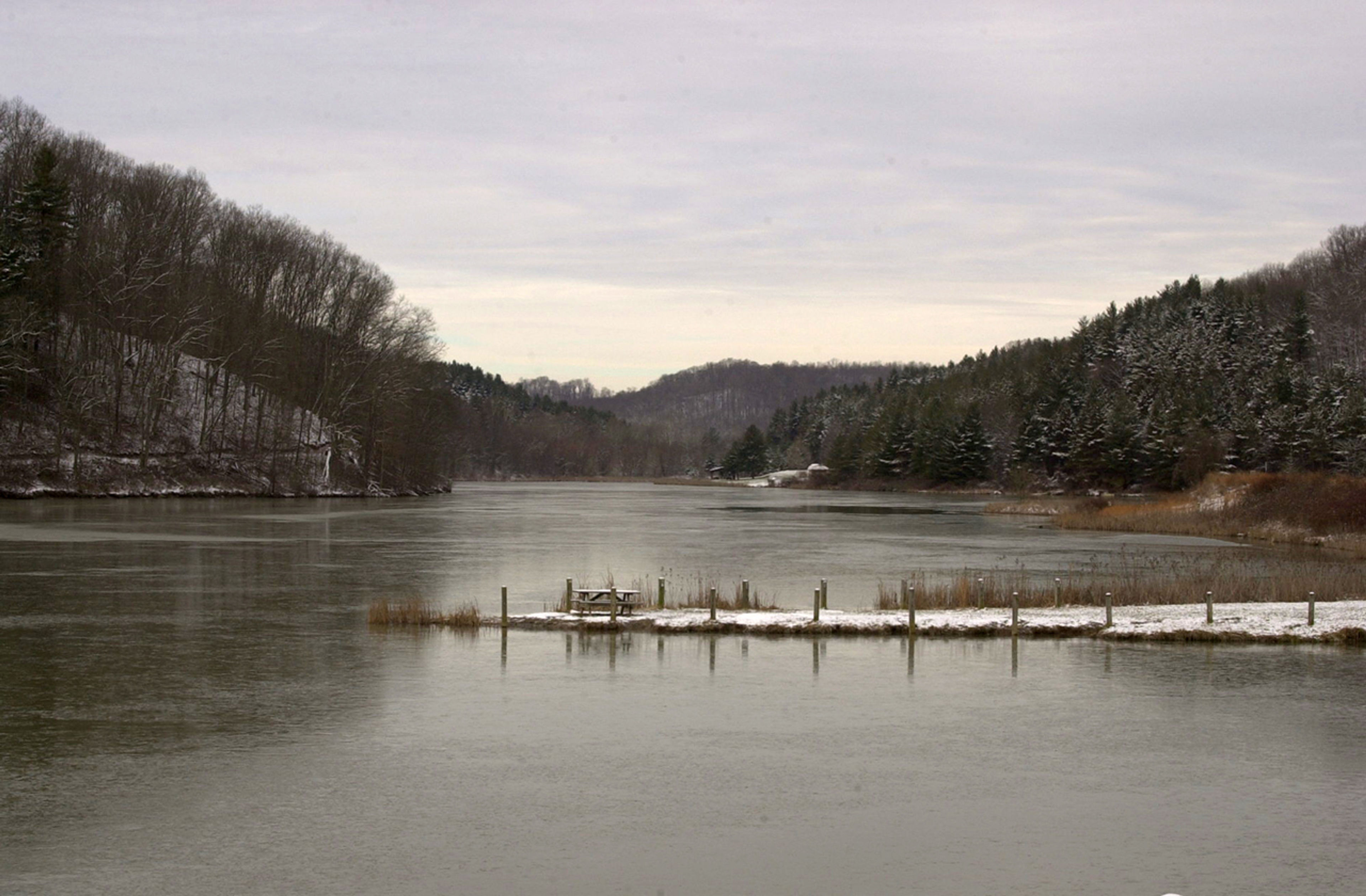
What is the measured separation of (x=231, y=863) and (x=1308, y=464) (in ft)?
351

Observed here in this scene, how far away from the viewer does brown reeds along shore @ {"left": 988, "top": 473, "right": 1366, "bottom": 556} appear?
5606cm

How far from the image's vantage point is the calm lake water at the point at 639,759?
11.8m

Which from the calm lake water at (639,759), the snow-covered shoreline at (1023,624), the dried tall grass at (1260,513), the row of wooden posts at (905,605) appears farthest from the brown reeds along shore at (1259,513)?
the calm lake water at (639,759)

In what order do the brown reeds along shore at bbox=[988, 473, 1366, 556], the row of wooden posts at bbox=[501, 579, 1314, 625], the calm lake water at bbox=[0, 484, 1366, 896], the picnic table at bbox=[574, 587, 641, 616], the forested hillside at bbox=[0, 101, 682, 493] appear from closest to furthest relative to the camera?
1. the calm lake water at bbox=[0, 484, 1366, 896]
2. the row of wooden posts at bbox=[501, 579, 1314, 625]
3. the picnic table at bbox=[574, 587, 641, 616]
4. the brown reeds along shore at bbox=[988, 473, 1366, 556]
5. the forested hillside at bbox=[0, 101, 682, 493]

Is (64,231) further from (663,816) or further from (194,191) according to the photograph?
(663,816)

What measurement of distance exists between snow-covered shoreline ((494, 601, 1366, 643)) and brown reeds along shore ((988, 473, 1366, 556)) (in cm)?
2441

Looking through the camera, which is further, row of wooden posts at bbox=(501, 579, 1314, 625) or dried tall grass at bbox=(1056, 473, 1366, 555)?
dried tall grass at bbox=(1056, 473, 1366, 555)

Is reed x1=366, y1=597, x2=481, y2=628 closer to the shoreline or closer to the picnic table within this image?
the shoreline

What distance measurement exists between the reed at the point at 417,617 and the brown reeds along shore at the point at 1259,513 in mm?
36790

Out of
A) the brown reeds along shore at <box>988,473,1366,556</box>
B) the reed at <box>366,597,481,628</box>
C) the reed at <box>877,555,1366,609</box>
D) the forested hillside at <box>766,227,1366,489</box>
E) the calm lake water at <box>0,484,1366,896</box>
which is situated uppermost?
the forested hillside at <box>766,227,1366,489</box>

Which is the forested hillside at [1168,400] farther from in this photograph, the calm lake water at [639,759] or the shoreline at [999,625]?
the calm lake water at [639,759]

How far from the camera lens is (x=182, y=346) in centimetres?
9862

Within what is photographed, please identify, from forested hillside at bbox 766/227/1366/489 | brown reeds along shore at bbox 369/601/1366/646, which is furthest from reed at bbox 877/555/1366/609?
forested hillside at bbox 766/227/1366/489

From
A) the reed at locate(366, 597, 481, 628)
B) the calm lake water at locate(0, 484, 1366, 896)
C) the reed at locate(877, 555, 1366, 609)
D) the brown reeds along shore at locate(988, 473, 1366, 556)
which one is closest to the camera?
the calm lake water at locate(0, 484, 1366, 896)
